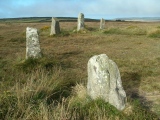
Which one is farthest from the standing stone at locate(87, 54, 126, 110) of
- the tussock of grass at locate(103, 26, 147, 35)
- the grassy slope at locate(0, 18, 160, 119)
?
the tussock of grass at locate(103, 26, 147, 35)

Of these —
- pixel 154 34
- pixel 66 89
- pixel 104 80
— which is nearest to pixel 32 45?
pixel 66 89

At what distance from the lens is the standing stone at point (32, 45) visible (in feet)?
36.7

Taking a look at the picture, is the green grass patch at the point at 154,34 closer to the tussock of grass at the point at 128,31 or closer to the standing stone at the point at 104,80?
the tussock of grass at the point at 128,31

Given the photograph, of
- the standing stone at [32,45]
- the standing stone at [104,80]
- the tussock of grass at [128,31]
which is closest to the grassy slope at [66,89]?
the standing stone at [104,80]

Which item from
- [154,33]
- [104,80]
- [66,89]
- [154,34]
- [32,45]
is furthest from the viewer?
[154,33]

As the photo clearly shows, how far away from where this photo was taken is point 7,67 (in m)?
10.1

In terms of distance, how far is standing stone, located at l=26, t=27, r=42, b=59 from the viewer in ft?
36.7

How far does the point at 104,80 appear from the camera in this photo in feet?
21.4

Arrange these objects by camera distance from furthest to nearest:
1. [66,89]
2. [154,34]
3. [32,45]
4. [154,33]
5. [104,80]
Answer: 1. [154,33]
2. [154,34]
3. [32,45]
4. [66,89]
5. [104,80]

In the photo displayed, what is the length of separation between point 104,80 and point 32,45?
5482mm

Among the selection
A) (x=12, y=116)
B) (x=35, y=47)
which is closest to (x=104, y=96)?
(x=12, y=116)

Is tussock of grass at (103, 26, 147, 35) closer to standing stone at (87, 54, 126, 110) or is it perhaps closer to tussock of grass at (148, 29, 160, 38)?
tussock of grass at (148, 29, 160, 38)

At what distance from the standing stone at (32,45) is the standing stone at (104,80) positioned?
489 cm

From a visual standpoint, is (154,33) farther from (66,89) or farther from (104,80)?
(104,80)
